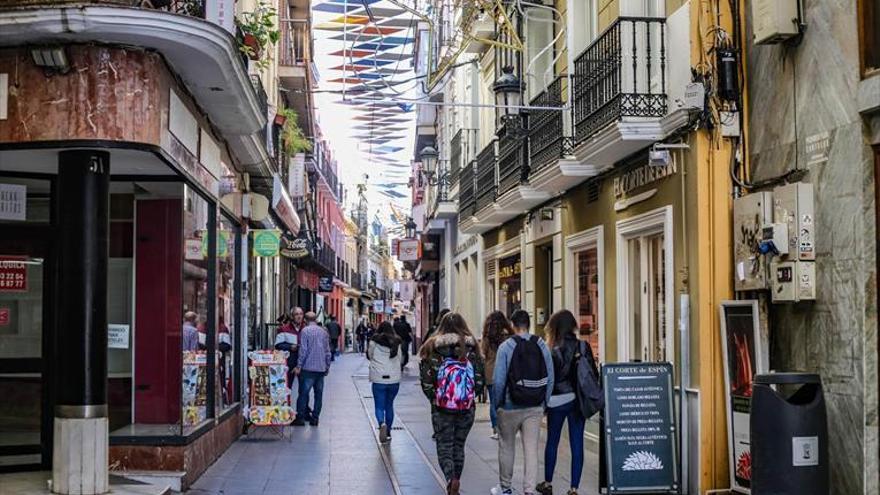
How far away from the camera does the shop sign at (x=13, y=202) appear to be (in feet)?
34.2

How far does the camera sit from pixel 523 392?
9.58 m

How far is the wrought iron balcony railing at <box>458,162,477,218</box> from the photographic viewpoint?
23.2 m

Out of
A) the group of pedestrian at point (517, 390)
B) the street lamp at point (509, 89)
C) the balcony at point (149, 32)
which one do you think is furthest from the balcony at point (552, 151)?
the balcony at point (149, 32)

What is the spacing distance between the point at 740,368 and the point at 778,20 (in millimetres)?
3097

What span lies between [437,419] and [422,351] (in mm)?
679

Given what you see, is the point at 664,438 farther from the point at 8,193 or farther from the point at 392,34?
the point at 392,34

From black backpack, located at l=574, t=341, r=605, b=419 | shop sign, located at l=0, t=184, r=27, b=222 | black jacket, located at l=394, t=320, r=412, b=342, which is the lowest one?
black backpack, located at l=574, t=341, r=605, b=419

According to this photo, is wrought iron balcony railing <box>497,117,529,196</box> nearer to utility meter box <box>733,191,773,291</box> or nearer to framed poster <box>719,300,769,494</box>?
utility meter box <box>733,191,773,291</box>

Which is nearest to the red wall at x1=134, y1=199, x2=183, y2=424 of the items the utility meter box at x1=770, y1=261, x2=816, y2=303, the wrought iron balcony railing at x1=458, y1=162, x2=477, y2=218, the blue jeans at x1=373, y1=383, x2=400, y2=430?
the blue jeans at x1=373, y1=383, x2=400, y2=430

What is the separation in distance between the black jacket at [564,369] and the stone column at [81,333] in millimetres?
4065

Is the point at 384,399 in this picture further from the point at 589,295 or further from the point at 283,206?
the point at 283,206

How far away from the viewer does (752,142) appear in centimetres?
1002

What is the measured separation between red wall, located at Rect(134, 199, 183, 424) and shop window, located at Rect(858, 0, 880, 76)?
22.5 feet

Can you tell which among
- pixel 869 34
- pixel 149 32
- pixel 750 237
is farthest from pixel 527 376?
pixel 149 32
